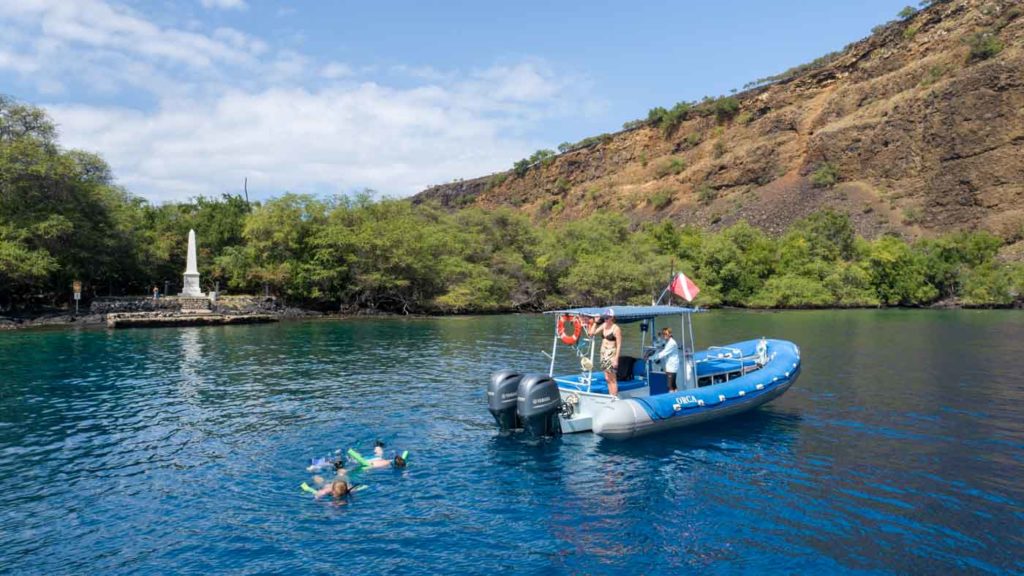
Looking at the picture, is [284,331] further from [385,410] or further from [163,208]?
[163,208]

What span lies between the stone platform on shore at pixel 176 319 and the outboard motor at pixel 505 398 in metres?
37.0

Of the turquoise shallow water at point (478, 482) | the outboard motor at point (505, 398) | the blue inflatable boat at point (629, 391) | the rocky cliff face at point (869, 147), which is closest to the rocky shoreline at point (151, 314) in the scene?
the turquoise shallow water at point (478, 482)

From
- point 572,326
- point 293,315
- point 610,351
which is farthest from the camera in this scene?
point 293,315

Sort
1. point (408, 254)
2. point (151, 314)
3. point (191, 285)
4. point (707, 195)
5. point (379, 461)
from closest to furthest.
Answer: point (379, 461) < point (151, 314) < point (191, 285) < point (408, 254) < point (707, 195)

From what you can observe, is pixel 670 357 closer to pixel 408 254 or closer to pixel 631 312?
pixel 631 312

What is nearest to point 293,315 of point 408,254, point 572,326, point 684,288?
point 408,254

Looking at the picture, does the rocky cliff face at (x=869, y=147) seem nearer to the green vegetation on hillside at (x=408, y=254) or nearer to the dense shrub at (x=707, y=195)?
the dense shrub at (x=707, y=195)

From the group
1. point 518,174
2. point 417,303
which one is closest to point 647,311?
point 417,303

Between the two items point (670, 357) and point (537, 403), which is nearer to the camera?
point (537, 403)

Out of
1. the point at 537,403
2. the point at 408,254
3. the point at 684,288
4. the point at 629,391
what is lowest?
the point at 629,391

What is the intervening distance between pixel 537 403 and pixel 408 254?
45639 mm

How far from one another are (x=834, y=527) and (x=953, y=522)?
2.03m

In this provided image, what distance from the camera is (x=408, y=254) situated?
58.0m

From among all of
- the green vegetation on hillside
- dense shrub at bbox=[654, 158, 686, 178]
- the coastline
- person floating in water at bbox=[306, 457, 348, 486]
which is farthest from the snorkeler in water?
dense shrub at bbox=[654, 158, 686, 178]
